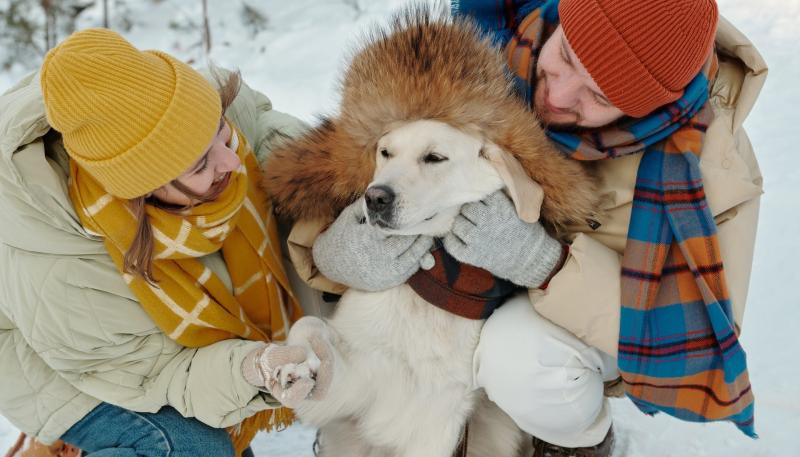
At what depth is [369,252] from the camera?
1.75 m

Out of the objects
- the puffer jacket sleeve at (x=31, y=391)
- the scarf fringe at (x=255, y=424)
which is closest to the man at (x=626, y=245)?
the scarf fringe at (x=255, y=424)

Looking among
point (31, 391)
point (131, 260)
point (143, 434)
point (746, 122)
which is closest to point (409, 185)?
point (131, 260)

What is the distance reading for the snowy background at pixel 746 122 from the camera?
7.48 feet

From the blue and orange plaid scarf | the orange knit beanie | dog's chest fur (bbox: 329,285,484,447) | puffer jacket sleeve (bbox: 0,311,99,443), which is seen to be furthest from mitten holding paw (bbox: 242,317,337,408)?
the orange knit beanie

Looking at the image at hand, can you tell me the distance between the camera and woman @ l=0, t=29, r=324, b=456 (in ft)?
4.84

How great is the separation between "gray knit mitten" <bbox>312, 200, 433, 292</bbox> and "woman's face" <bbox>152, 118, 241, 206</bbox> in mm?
324

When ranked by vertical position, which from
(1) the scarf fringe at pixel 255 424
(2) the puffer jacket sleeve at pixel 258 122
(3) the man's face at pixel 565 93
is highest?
(3) the man's face at pixel 565 93

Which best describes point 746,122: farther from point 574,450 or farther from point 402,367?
point 402,367

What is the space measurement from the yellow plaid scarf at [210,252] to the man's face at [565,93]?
829 mm

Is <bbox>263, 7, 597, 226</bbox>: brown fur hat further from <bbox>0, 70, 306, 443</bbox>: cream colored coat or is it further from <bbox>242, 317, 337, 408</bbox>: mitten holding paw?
<bbox>242, 317, 337, 408</bbox>: mitten holding paw

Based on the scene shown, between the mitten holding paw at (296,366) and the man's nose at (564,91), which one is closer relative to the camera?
the mitten holding paw at (296,366)

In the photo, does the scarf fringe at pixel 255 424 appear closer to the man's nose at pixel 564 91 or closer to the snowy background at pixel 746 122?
the snowy background at pixel 746 122

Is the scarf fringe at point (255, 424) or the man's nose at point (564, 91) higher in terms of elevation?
the man's nose at point (564, 91)

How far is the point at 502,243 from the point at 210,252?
2.51 feet
